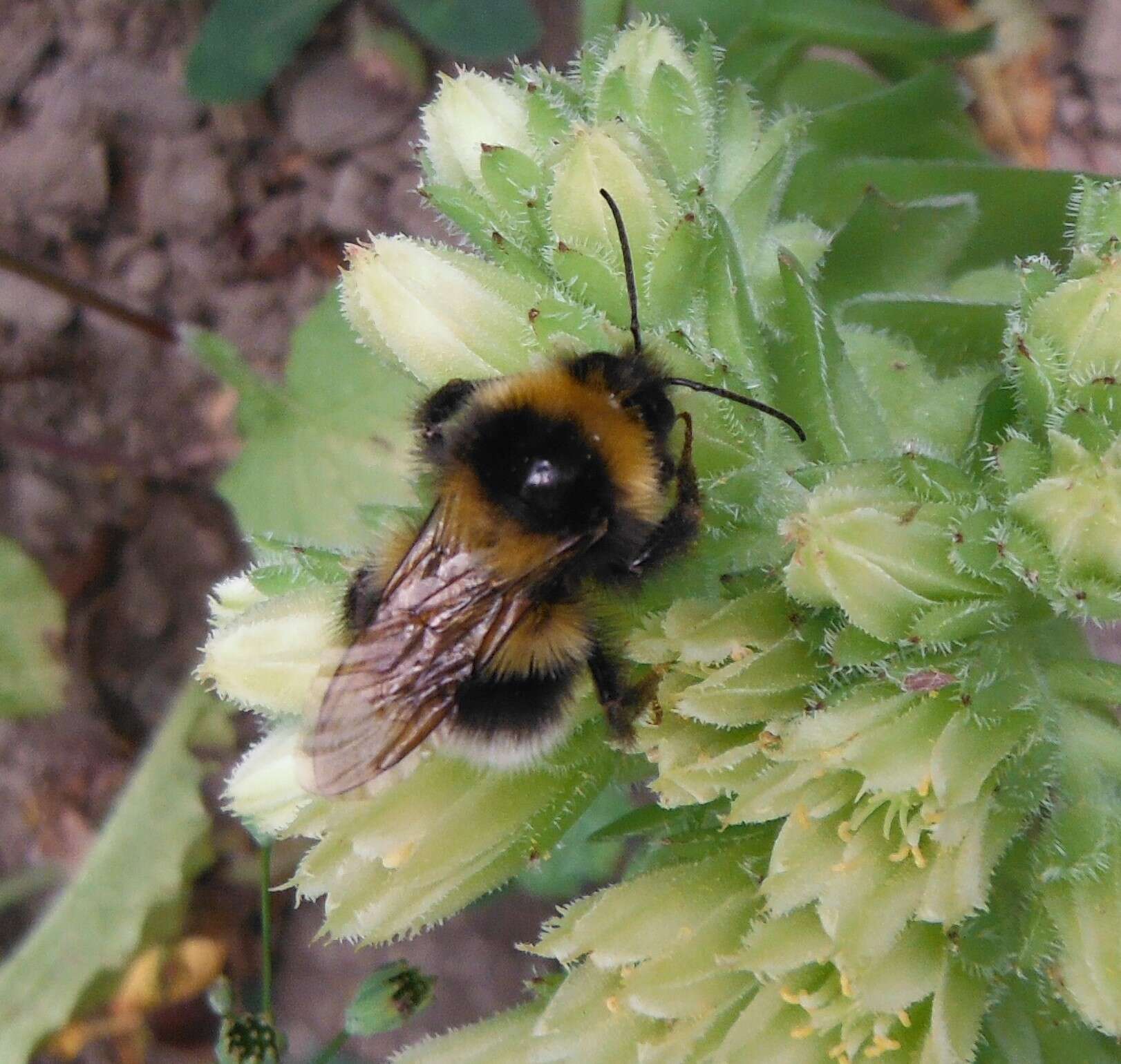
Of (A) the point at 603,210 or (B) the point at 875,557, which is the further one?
(A) the point at 603,210

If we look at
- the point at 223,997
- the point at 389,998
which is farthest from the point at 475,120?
the point at 223,997

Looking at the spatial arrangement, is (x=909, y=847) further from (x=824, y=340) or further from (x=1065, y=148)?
(x=1065, y=148)

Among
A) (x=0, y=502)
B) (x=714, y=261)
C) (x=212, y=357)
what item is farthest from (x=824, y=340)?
(x=0, y=502)

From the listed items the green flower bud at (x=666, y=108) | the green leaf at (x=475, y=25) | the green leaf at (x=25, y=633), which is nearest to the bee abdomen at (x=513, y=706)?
the green flower bud at (x=666, y=108)

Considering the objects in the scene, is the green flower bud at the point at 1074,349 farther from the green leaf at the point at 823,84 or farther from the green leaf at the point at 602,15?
the green leaf at the point at 823,84

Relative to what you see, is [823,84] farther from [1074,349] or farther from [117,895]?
[117,895]

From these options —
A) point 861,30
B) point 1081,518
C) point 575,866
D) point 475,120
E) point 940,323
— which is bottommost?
point 575,866
